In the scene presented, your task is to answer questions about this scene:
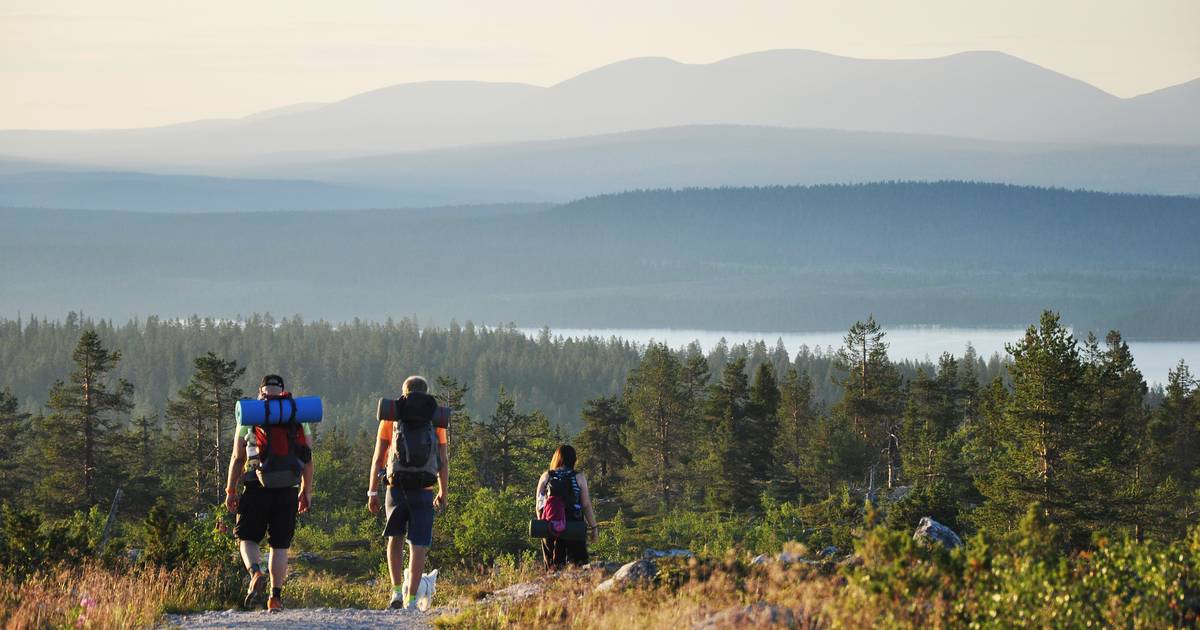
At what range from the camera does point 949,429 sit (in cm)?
8756

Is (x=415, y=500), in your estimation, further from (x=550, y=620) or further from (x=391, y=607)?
(x=550, y=620)

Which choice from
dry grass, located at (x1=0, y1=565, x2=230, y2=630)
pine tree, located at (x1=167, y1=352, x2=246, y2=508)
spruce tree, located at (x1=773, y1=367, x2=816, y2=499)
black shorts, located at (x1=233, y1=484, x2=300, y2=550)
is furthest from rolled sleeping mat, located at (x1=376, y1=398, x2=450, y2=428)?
spruce tree, located at (x1=773, y1=367, x2=816, y2=499)

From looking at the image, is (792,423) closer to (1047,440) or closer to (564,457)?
(1047,440)

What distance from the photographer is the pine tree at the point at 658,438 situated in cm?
7981

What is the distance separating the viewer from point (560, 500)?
54.5 ft

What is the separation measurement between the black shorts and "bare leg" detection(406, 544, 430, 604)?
4.75 ft

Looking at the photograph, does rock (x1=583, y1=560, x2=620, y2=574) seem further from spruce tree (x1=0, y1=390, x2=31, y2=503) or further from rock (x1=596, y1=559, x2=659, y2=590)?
spruce tree (x1=0, y1=390, x2=31, y2=503)

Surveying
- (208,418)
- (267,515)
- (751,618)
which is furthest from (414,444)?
(208,418)

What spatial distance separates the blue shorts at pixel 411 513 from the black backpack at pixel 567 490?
169cm

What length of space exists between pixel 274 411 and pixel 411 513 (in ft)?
6.68

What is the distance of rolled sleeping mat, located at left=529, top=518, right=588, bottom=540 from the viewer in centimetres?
1650

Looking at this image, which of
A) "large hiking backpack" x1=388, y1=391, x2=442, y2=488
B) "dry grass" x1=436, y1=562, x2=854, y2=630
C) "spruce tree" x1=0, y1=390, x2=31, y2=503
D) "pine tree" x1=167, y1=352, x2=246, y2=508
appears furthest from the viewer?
"spruce tree" x1=0, y1=390, x2=31, y2=503

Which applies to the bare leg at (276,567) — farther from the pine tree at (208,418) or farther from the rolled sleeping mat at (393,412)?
the pine tree at (208,418)

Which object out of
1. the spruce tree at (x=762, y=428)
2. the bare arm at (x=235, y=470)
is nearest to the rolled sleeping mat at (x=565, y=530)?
the bare arm at (x=235, y=470)
